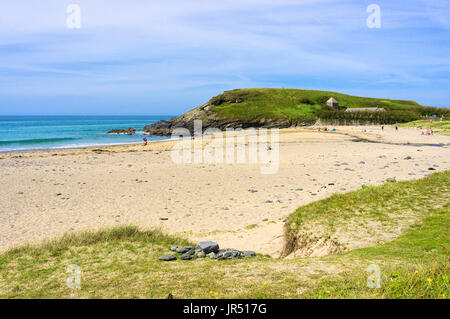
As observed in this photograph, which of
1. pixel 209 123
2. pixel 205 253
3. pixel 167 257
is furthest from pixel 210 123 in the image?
pixel 167 257

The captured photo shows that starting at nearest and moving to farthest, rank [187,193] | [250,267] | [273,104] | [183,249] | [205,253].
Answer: [250,267] < [205,253] < [183,249] < [187,193] < [273,104]

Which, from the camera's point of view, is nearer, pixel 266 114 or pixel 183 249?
pixel 183 249

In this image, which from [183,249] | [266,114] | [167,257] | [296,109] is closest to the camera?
[167,257]

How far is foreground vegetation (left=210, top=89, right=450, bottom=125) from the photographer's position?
281ft

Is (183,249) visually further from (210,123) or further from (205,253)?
(210,123)

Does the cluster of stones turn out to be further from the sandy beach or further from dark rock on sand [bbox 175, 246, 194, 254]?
the sandy beach

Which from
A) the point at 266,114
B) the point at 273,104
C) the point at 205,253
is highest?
the point at 273,104

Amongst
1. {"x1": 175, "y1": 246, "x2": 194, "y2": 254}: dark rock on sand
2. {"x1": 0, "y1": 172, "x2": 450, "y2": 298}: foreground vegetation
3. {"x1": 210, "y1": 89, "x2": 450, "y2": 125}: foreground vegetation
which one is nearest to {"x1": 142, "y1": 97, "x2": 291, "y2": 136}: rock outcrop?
{"x1": 210, "y1": 89, "x2": 450, "y2": 125}: foreground vegetation

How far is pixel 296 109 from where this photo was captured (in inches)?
3947

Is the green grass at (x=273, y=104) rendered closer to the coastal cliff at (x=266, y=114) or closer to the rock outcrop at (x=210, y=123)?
the coastal cliff at (x=266, y=114)

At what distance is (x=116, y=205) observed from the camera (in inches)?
626

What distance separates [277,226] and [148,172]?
15040 millimetres

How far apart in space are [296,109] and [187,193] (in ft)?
A: 287
